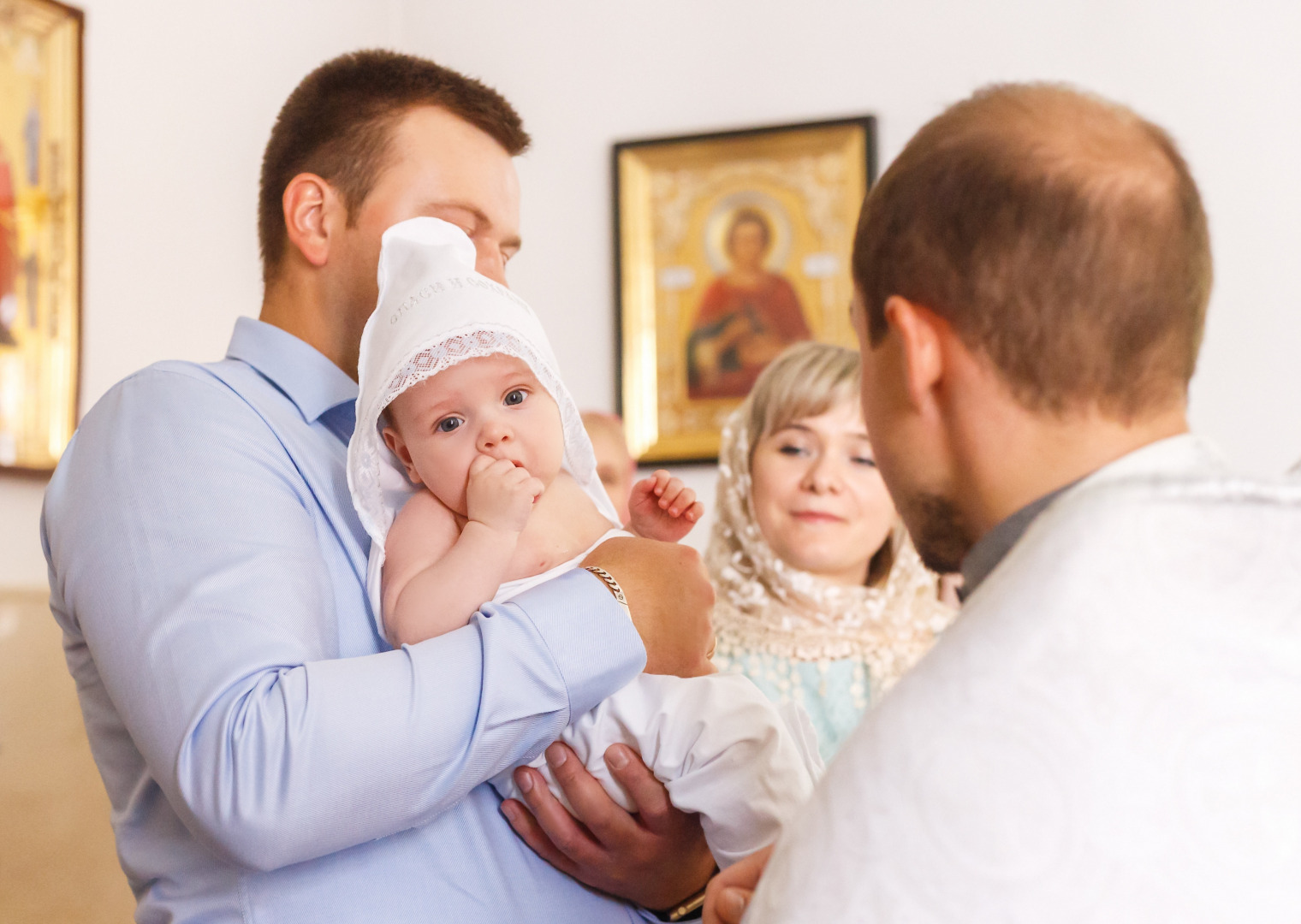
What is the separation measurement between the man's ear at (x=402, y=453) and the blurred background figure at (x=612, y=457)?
6.29 ft

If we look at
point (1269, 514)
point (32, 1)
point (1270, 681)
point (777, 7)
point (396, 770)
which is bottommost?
point (396, 770)

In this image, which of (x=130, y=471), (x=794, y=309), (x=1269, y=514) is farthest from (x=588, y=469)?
(x=794, y=309)

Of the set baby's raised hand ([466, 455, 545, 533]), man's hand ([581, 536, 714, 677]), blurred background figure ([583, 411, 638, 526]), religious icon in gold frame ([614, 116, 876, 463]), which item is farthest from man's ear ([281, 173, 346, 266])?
religious icon in gold frame ([614, 116, 876, 463])

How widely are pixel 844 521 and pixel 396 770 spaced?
2038mm

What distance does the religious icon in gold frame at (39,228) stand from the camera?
2822mm

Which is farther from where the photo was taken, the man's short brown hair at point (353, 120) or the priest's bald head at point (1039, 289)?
the man's short brown hair at point (353, 120)

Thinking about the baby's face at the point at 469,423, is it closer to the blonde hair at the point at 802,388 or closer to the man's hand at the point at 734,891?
the man's hand at the point at 734,891

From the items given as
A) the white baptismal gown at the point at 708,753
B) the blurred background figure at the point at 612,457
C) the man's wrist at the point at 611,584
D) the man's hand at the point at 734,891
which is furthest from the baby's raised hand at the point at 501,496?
the blurred background figure at the point at 612,457

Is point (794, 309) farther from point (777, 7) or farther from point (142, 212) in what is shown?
point (142, 212)

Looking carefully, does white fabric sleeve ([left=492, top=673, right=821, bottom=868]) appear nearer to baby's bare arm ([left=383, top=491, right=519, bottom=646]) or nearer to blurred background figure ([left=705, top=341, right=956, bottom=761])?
baby's bare arm ([left=383, top=491, right=519, bottom=646])

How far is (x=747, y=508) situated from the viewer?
10.3 ft

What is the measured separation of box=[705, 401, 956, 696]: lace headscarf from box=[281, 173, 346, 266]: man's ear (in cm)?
165

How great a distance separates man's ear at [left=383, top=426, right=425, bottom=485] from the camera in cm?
155

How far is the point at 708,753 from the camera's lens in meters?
1.35
